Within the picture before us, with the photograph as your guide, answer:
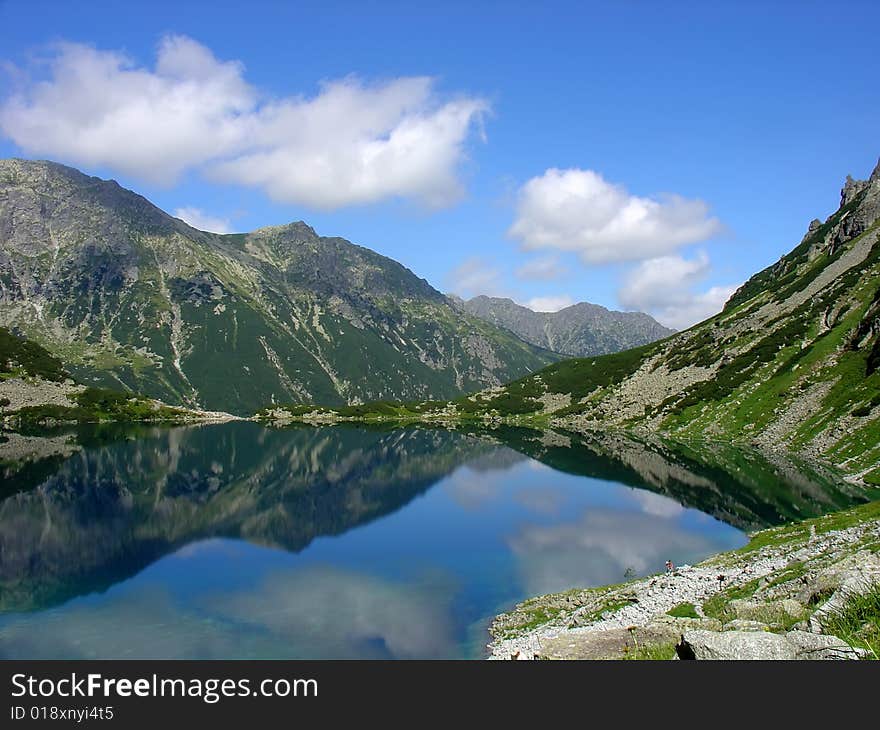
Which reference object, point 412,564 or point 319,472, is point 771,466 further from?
point 319,472

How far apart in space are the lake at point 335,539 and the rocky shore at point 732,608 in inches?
230

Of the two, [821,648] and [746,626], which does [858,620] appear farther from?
[746,626]

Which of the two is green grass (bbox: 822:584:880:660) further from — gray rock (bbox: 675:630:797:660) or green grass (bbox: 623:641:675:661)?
green grass (bbox: 623:641:675:661)

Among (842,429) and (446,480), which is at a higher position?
(842,429)

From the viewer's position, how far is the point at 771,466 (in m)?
121

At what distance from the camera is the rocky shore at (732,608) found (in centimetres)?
1648

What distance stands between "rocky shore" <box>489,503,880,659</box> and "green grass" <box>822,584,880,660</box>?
110 millimetres

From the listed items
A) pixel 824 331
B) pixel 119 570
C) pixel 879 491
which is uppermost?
pixel 824 331

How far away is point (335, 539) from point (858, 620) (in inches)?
2806

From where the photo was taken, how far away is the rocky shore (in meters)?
16.5

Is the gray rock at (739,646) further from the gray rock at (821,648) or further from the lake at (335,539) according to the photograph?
the lake at (335,539)

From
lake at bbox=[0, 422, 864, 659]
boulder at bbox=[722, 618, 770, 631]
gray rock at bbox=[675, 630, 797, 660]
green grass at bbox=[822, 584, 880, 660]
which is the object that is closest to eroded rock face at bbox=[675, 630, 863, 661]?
gray rock at bbox=[675, 630, 797, 660]
